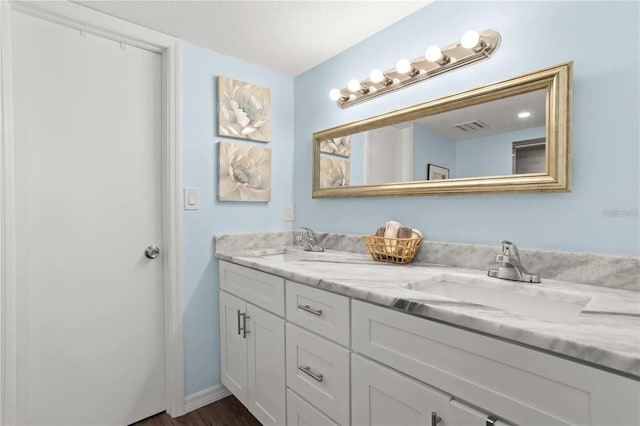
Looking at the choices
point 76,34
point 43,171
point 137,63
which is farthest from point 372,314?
point 76,34

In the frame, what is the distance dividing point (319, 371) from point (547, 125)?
1217 mm

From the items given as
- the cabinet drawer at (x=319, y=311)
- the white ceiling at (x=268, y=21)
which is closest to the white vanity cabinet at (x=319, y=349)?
the cabinet drawer at (x=319, y=311)

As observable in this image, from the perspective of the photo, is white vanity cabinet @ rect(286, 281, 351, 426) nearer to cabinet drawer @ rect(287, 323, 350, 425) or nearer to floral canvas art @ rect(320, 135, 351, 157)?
cabinet drawer @ rect(287, 323, 350, 425)

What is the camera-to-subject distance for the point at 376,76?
A: 1.63 m

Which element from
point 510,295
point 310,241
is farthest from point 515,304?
point 310,241

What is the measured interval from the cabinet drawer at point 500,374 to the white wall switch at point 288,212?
51.8 inches

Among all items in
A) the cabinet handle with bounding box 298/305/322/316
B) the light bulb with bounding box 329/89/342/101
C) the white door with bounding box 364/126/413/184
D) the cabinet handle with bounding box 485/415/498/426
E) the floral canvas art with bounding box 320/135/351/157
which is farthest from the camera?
the floral canvas art with bounding box 320/135/351/157

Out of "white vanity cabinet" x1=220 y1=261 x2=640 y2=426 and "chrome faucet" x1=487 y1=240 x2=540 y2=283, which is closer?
"white vanity cabinet" x1=220 y1=261 x2=640 y2=426

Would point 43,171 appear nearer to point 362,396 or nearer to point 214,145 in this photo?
point 214,145

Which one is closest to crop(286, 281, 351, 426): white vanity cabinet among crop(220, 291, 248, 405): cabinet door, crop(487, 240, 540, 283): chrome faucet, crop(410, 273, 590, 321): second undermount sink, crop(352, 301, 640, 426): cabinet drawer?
crop(352, 301, 640, 426): cabinet drawer

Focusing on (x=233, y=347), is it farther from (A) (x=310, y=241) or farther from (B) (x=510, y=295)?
(B) (x=510, y=295)

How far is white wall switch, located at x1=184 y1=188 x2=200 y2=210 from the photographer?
6.00 feet

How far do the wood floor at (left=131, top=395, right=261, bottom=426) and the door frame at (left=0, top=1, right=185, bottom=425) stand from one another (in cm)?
5

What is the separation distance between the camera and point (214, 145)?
195cm
